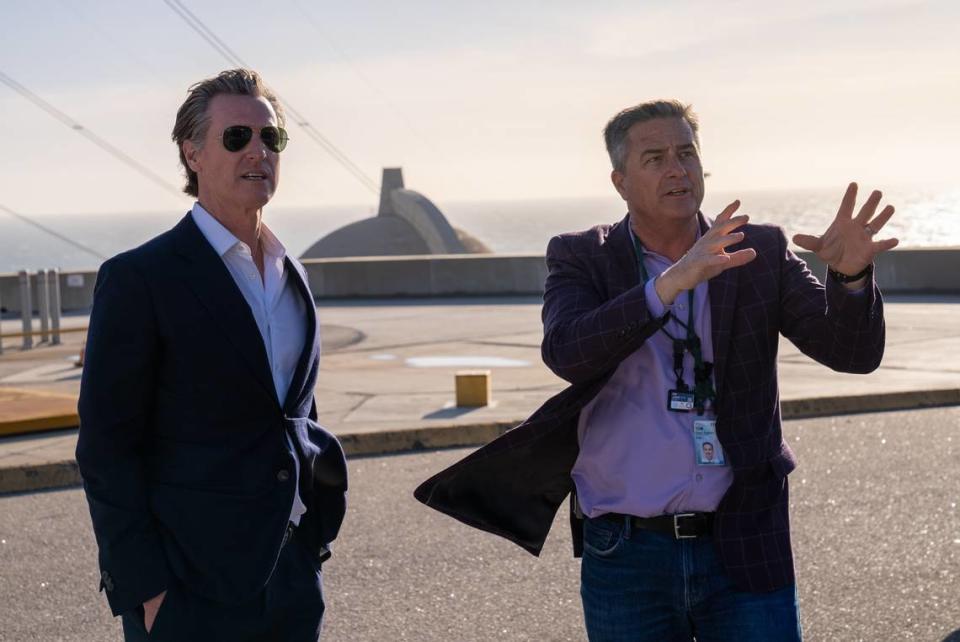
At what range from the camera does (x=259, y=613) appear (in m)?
3.19

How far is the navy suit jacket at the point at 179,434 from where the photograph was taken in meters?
3.05

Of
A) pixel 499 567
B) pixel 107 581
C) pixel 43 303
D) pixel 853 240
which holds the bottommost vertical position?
pixel 499 567

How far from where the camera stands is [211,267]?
3223mm

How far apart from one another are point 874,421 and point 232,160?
23.3 feet

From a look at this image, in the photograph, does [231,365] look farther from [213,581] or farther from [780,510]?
[780,510]

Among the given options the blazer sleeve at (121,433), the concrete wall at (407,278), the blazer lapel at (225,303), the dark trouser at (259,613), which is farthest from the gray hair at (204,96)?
the concrete wall at (407,278)

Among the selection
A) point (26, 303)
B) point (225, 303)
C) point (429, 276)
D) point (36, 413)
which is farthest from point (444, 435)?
point (429, 276)

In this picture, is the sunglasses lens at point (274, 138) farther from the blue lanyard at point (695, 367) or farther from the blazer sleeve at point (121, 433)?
the blue lanyard at point (695, 367)

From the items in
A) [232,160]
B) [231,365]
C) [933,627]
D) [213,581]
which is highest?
[232,160]

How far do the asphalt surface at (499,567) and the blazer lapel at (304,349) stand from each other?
7.19 feet

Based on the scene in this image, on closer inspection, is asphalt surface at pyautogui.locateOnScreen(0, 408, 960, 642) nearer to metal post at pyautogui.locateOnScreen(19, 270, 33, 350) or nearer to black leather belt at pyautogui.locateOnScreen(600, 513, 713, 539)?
black leather belt at pyautogui.locateOnScreen(600, 513, 713, 539)

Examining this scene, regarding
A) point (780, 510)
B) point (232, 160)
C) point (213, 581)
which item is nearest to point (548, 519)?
point (780, 510)

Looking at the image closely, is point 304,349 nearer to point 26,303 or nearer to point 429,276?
point 26,303

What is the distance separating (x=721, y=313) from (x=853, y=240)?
336 millimetres
